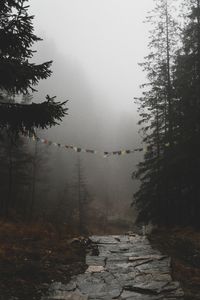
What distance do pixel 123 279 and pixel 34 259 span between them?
270 cm

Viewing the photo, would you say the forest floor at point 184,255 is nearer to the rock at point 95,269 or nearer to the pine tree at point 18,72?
the rock at point 95,269

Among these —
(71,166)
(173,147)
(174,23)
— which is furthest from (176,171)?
(71,166)

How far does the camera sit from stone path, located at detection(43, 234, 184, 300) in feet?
27.9

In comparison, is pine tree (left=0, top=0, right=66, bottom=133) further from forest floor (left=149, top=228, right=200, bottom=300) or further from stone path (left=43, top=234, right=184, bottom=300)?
forest floor (left=149, top=228, right=200, bottom=300)

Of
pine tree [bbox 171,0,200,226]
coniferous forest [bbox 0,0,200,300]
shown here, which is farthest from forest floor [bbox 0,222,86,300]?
pine tree [bbox 171,0,200,226]

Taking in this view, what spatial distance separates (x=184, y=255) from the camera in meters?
12.8

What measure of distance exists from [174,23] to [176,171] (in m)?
9.79

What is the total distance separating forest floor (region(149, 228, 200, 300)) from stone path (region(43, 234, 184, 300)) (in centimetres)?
26

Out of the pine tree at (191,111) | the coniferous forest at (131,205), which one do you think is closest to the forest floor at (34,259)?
the coniferous forest at (131,205)

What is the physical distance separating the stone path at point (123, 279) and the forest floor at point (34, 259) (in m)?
0.39

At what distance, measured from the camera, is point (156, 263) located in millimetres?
11602

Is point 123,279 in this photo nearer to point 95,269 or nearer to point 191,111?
point 95,269

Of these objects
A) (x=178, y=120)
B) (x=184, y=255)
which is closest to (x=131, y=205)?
(x=178, y=120)

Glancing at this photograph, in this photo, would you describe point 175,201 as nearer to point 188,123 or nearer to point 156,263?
point 188,123
